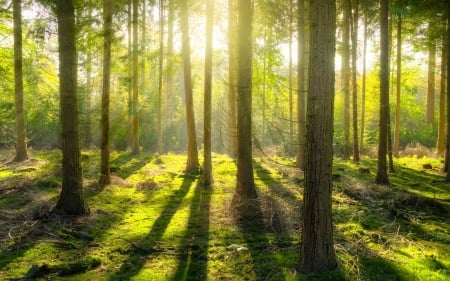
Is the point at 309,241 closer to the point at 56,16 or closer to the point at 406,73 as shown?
the point at 56,16

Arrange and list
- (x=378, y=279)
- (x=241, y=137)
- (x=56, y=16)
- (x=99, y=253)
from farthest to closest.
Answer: (x=241, y=137), (x=56, y=16), (x=99, y=253), (x=378, y=279)

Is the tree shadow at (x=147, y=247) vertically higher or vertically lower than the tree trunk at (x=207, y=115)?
lower

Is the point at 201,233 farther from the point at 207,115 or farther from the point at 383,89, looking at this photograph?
the point at 383,89

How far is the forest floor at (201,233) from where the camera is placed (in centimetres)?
596

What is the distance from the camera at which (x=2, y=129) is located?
27.7 m

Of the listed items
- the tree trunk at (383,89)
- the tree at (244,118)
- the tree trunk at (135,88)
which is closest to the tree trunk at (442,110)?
the tree trunk at (383,89)

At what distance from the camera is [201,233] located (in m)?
8.20

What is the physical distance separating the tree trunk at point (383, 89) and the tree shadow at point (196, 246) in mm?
6413

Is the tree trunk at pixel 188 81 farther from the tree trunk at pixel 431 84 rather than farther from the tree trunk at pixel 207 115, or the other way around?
the tree trunk at pixel 431 84

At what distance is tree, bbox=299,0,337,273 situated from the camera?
5.29m

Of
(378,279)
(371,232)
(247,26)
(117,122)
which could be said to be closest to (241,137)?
(247,26)

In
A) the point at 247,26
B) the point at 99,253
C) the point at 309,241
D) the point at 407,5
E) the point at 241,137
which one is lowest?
the point at 99,253

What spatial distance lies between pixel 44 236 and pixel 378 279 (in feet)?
19.6

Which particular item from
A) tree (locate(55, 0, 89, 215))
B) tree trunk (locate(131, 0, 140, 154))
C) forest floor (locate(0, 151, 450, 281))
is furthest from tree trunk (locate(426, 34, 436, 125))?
tree (locate(55, 0, 89, 215))
